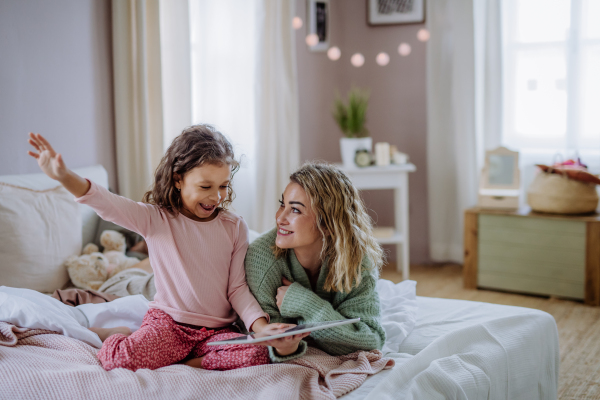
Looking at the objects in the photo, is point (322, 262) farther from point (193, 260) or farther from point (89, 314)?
point (89, 314)

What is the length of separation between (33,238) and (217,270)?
33.7 inches

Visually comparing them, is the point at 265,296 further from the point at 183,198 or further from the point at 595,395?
the point at 595,395

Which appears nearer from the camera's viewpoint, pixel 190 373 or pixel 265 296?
pixel 190 373

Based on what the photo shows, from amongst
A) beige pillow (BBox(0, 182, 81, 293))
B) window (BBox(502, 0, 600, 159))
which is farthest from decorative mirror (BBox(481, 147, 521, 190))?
beige pillow (BBox(0, 182, 81, 293))

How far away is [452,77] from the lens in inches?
144

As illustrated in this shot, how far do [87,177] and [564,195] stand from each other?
2.40 metres

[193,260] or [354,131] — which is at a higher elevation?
[354,131]

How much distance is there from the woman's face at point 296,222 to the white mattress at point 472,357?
0.37 metres

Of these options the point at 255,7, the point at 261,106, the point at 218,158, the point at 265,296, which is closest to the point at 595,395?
the point at 265,296

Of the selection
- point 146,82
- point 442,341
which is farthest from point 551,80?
point 442,341

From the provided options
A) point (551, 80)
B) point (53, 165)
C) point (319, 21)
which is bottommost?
point (53, 165)

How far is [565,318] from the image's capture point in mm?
2807

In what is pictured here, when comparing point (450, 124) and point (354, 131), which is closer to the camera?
point (354, 131)

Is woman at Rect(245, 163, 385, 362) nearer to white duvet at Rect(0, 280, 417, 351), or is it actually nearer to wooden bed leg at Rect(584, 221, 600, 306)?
white duvet at Rect(0, 280, 417, 351)
